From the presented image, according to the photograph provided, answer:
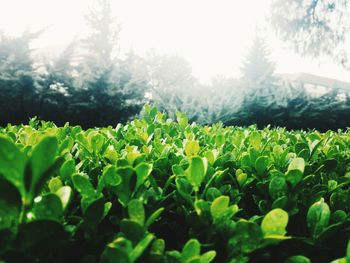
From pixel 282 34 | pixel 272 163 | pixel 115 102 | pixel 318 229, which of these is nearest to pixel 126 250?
pixel 318 229

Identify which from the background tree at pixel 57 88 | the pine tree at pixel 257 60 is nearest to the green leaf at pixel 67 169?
the background tree at pixel 57 88

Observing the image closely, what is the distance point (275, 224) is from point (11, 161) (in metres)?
0.58

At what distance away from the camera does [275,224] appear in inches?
29.5

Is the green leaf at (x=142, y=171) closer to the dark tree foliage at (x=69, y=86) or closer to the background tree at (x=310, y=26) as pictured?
the dark tree foliage at (x=69, y=86)

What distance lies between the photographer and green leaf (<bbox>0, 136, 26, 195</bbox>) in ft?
1.81

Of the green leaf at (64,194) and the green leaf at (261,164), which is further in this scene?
the green leaf at (261,164)

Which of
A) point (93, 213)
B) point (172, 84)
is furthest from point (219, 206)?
point (172, 84)

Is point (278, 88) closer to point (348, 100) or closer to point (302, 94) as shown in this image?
point (302, 94)

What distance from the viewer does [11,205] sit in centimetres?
59

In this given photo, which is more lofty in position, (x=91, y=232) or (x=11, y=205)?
(x=11, y=205)

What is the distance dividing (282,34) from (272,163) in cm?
2534

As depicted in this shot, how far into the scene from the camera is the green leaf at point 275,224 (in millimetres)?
745

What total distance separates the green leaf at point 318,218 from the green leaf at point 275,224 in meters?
0.20

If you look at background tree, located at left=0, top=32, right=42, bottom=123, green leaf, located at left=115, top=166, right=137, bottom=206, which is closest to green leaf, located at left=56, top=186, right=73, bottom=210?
green leaf, located at left=115, top=166, right=137, bottom=206
